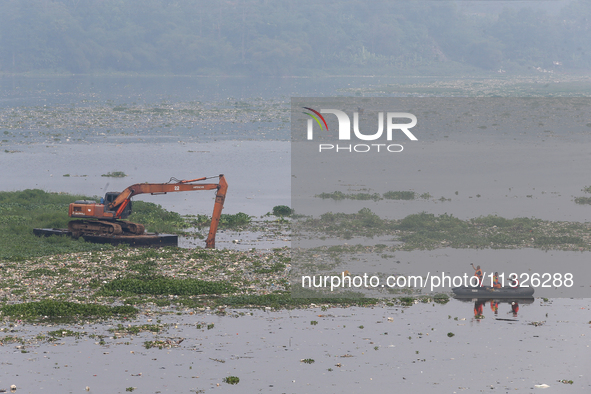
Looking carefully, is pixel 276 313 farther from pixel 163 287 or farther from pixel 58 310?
pixel 58 310

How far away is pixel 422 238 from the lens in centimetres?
4309

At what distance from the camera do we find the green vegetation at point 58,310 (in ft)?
89.2

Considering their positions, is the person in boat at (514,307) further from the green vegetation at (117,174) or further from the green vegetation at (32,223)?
the green vegetation at (117,174)

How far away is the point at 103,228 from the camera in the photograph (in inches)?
1607

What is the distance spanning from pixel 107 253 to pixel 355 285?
1283cm

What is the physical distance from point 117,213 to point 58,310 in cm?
1390

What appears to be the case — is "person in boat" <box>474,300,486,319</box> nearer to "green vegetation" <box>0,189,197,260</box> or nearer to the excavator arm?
the excavator arm

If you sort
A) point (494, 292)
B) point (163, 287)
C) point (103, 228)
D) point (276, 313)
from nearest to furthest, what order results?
point (276, 313) < point (494, 292) < point (163, 287) < point (103, 228)

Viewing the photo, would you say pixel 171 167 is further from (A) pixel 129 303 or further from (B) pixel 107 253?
(A) pixel 129 303

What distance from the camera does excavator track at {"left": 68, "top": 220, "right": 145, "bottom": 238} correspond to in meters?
40.6

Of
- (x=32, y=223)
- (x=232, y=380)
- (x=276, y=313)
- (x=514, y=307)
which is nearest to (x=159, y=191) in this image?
(x=32, y=223)

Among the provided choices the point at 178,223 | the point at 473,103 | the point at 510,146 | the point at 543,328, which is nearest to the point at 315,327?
the point at 543,328

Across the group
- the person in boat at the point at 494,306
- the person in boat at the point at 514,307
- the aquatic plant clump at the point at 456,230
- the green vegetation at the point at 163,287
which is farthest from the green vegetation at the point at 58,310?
the aquatic plant clump at the point at 456,230

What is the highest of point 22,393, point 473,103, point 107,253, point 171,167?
point 473,103
